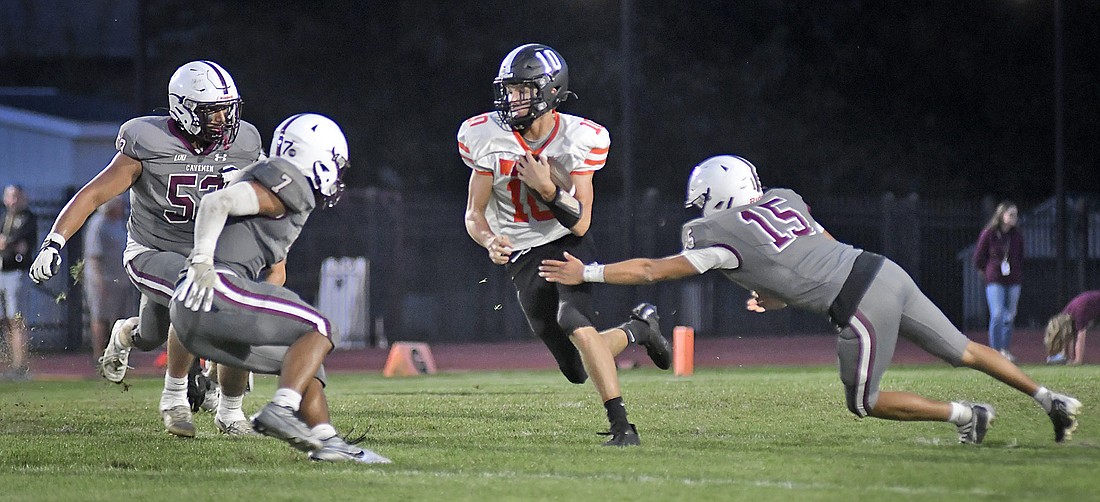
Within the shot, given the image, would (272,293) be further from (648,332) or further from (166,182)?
(648,332)

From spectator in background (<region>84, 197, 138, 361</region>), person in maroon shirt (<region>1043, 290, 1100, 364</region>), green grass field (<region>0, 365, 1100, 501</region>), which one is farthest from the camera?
person in maroon shirt (<region>1043, 290, 1100, 364</region>)

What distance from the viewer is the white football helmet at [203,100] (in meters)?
6.91

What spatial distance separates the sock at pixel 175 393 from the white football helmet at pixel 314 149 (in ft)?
5.64

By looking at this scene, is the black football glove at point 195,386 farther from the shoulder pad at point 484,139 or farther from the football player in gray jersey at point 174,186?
the shoulder pad at point 484,139

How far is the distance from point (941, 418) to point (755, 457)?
0.87 metres

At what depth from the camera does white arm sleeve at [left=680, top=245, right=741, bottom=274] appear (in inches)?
236

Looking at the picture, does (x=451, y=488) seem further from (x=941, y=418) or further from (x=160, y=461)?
(x=941, y=418)

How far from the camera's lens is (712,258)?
6.00 meters

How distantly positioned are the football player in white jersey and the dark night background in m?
17.1

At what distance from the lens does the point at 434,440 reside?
6715 millimetres

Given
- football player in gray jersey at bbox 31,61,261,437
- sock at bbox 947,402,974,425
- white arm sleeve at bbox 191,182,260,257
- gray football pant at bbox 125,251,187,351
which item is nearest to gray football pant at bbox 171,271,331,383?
white arm sleeve at bbox 191,182,260,257

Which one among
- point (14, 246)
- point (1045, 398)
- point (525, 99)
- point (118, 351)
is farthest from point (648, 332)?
point (14, 246)

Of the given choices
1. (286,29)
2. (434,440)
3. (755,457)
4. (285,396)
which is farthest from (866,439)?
(286,29)

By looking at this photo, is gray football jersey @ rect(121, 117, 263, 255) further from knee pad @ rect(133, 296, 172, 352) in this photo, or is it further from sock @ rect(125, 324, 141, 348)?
sock @ rect(125, 324, 141, 348)
